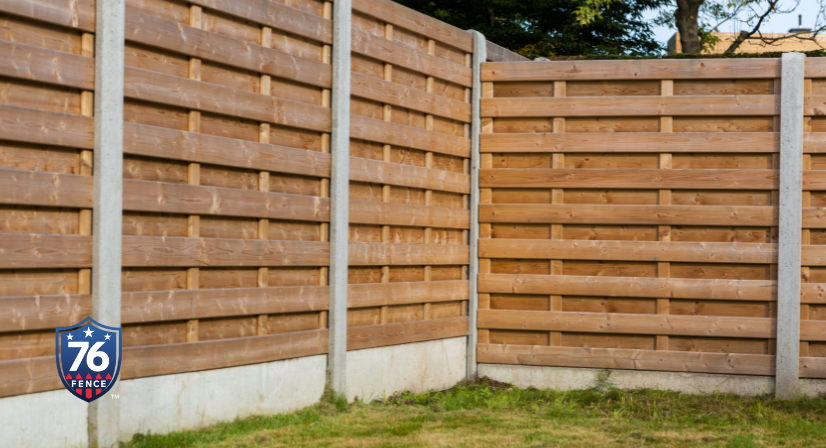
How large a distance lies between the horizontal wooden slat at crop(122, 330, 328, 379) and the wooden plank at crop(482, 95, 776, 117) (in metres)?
2.72

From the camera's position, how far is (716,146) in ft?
21.5

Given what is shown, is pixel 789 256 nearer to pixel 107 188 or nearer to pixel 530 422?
pixel 530 422

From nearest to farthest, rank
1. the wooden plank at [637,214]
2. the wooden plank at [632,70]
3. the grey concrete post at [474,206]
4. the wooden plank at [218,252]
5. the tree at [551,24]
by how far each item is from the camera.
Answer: the wooden plank at [218,252], the wooden plank at [637,214], the wooden plank at [632,70], the grey concrete post at [474,206], the tree at [551,24]

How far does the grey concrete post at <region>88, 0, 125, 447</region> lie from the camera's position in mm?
4125

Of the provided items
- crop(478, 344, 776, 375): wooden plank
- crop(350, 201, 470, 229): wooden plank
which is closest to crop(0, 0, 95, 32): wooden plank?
crop(350, 201, 470, 229): wooden plank

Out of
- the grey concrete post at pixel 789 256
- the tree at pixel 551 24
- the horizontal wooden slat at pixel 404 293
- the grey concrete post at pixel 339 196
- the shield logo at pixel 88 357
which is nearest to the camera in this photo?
the shield logo at pixel 88 357

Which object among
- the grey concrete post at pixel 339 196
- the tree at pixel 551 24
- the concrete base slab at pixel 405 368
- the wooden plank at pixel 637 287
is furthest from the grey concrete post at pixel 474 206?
the tree at pixel 551 24

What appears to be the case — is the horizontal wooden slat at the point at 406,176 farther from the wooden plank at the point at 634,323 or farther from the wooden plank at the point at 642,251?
the wooden plank at the point at 634,323

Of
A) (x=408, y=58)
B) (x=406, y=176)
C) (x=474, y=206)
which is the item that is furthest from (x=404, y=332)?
(x=408, y=58)

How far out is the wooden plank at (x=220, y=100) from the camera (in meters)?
4.37

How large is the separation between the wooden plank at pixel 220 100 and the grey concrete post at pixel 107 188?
0.48 feet

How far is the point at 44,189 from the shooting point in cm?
390

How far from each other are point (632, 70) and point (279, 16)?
319 centimetres

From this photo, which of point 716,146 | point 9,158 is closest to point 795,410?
point 716,146
